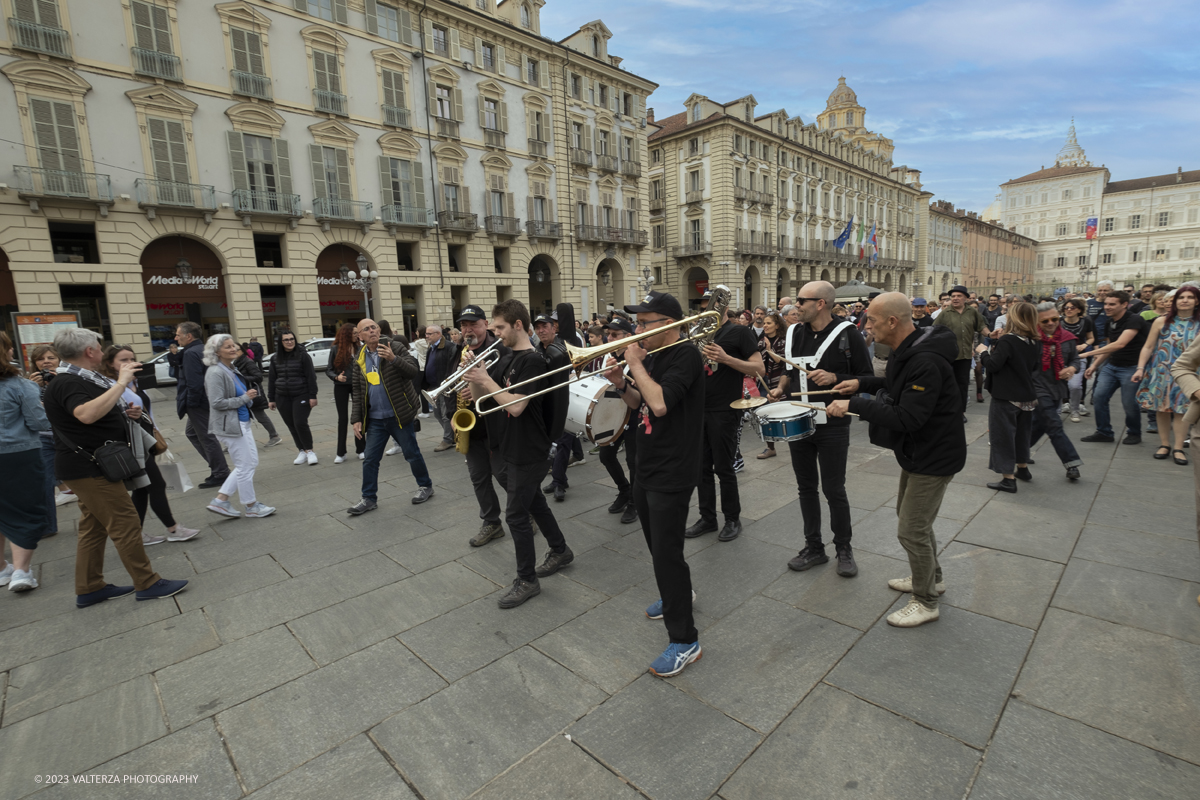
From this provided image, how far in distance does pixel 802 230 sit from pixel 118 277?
156 feet

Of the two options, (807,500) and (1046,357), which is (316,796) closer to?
(807,500)

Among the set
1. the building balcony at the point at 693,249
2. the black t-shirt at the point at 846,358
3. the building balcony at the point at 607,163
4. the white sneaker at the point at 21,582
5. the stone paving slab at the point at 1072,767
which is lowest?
the stone paving slab at the point at 1072,767

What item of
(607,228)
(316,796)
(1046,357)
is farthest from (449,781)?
(607,228)

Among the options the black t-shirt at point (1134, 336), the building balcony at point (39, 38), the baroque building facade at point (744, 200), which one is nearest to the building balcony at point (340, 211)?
the building balcony at point (39, 38)

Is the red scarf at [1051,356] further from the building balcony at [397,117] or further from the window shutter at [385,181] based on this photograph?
the building balcony at [397,117]

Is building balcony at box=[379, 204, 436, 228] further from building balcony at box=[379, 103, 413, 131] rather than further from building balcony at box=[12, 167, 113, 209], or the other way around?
building balcony at box=[12, 167, 113, 209]

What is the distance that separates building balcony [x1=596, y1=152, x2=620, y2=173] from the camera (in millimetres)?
33625

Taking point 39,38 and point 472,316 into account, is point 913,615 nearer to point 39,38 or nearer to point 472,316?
point 472,316

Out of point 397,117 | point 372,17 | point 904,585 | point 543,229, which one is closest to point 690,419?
point 904,585

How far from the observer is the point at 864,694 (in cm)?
274

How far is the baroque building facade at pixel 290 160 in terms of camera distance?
1834 centimetres

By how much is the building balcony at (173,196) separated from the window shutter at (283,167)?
2.39m

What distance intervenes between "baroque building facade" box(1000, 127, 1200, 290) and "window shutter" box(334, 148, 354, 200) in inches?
3090

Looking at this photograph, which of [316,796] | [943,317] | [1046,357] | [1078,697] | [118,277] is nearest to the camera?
[316,796]
